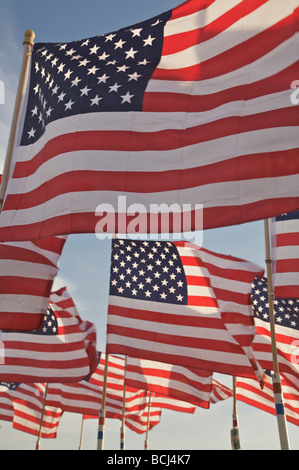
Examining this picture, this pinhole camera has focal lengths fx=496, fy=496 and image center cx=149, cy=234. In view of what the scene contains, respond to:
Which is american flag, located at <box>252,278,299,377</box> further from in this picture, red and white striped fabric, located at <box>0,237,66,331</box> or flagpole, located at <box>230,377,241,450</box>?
red and white striped fabric, located at <box>0,237,66,331</box>

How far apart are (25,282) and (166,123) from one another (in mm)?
4183

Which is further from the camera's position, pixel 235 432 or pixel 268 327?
pixel 235 432

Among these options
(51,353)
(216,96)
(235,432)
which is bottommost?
(235,432)

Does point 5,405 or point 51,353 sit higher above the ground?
point 51,353

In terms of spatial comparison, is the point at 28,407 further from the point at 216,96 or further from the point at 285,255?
the point at 216,96

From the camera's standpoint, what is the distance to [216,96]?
23.4ft

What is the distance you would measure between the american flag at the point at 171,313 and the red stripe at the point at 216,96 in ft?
22.4

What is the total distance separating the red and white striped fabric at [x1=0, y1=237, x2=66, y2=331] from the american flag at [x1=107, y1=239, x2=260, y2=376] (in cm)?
426

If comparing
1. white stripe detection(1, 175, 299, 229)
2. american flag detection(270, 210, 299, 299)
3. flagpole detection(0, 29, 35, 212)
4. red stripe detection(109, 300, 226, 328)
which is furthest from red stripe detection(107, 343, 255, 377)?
flagpole detection(0, 29, 35, 212)

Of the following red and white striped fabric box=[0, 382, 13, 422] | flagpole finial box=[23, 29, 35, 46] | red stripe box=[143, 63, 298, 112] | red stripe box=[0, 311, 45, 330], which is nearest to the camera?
red stripe box=[143, 63, 298, 112]

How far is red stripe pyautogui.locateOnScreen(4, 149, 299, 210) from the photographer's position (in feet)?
20.1

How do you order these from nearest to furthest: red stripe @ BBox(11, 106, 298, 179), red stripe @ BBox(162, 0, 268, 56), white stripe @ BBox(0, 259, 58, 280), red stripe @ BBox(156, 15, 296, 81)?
1. red stripe @ BBox(11, 106, 298, 179)
2. red stripe @ BBox(156, 15, 296, 81)
3. red stripe @ BBox(162, 0, 268, 56)
4. white stripe @ BBox(0, 259, 58, 280)

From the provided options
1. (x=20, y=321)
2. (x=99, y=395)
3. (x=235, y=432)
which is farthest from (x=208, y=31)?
(x=99, y=395)

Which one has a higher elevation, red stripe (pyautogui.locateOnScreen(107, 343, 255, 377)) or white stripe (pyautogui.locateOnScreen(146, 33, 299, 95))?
white stripe (pyautogui.locateOnScreen(146, 33, 299, 95))
